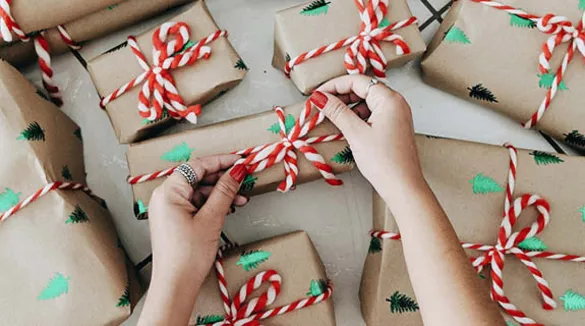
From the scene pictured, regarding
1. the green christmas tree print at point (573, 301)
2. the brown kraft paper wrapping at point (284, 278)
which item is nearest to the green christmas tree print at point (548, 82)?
the green christmas tree print at point (573, 301)

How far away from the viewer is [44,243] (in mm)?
736

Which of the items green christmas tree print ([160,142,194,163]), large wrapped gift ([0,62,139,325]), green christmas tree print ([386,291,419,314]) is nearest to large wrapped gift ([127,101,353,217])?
green christmas tree print ([160,142,194,163])

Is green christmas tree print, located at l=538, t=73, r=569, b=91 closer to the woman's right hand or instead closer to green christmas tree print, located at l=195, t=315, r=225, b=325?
the woman's right hand

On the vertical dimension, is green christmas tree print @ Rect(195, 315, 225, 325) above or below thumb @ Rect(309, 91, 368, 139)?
below

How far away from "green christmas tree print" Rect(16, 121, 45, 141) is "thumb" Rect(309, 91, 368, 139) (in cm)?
42

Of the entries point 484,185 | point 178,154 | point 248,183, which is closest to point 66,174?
point 178,154

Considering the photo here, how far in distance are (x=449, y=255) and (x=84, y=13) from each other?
2.18ft

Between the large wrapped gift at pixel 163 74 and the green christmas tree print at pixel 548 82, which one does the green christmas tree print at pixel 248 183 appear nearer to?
the large wrapped gift at pixel 163 74

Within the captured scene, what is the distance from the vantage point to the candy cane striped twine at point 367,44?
821 millimetres

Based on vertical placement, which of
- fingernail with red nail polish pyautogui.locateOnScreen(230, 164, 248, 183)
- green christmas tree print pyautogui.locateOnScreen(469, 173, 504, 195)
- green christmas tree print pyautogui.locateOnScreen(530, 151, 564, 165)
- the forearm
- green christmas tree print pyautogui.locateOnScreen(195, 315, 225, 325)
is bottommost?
green christmas tree print pyautogui.locateOnScreen(195, 315, 225, 325)

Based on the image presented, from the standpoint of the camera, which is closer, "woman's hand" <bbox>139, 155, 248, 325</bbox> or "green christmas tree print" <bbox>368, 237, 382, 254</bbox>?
"woman's hand" <bbox>139, 155, 248, 325</bbox>

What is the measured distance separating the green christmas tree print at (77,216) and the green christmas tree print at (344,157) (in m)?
0.39

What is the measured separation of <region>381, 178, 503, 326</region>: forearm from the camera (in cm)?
59

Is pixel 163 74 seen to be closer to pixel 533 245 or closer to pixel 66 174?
pixel 66 174
